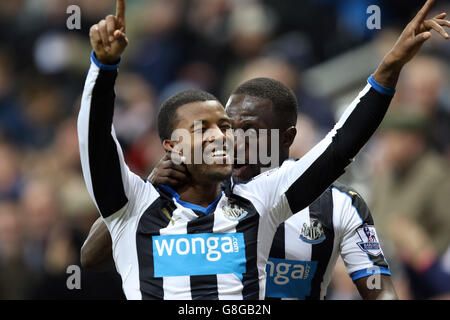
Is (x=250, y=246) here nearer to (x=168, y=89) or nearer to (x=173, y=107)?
(x=173, y=107)

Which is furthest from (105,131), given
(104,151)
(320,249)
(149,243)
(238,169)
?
(320,249)

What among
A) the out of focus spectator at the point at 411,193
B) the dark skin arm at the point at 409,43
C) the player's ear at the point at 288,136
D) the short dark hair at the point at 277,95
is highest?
the dark skin arm at the point at 409,43

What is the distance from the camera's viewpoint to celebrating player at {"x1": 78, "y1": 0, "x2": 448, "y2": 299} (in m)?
2.71

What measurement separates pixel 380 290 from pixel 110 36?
1681 mm

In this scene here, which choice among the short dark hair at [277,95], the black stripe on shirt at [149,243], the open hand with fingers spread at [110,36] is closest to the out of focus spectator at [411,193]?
the short dark hair at [277,95]

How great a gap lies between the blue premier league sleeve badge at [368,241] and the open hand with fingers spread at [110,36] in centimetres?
152

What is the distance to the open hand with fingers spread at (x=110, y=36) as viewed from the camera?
2576 mm

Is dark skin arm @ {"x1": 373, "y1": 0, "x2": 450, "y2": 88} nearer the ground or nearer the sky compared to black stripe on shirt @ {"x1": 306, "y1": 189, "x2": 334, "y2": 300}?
nearer the sky

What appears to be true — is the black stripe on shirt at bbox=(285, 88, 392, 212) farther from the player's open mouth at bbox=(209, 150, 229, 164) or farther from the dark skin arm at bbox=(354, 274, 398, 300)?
the dark skin arm at bbox=(354, 274, 398, 300)

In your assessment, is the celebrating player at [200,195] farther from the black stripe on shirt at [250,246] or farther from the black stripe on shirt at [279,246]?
the black stripe on shirt at [279,246]

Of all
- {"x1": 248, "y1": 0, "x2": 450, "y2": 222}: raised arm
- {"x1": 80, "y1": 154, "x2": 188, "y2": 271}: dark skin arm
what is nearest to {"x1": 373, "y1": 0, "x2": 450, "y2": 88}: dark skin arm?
{"x1": 248, "y1": 0, "x2": 450, "y2": 222}: raised arm

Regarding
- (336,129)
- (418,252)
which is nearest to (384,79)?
(336,129)

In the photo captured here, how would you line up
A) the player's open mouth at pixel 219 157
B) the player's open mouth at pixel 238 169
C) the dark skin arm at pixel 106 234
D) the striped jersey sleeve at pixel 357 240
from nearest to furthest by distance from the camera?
the player's open mouth at pixel 219 157, the dark skin arm at pixel 106 234, the striped jersey sleeve at pixel 357 240, the player's open mouth at pixel 238 169

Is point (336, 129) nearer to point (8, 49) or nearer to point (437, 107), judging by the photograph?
point (437, 107)
